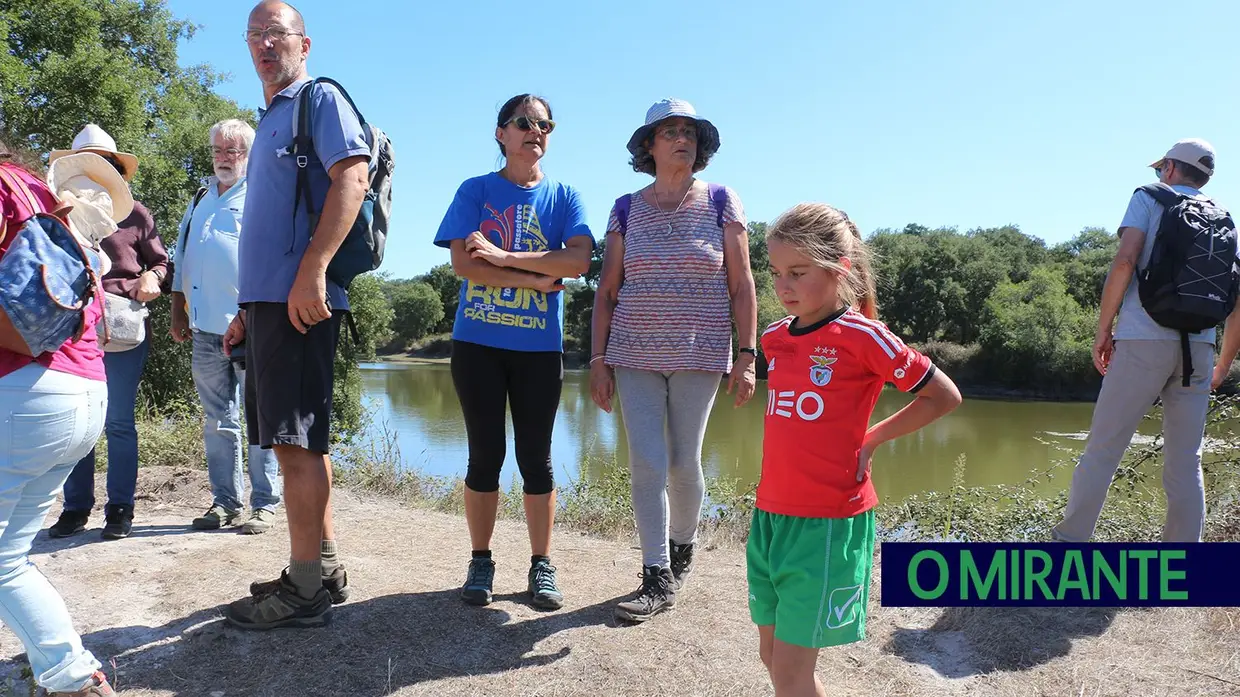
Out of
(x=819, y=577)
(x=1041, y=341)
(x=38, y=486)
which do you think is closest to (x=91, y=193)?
(x=38, y=486)

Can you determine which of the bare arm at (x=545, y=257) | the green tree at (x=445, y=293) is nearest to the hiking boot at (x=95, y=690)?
the bare arm at (x=545, y=257)

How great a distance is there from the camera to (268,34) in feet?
9.01

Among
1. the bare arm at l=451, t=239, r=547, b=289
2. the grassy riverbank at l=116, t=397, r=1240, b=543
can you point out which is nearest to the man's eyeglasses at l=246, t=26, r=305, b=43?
the bare arm at l=451, t=239, r=547, b=289

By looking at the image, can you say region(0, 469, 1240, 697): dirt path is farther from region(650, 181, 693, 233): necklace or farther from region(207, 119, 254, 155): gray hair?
region(207, 119, 254, 155): gray hair

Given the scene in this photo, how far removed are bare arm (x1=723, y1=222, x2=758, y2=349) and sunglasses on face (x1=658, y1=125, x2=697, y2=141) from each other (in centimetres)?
40

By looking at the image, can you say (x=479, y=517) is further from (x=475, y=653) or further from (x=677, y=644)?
(x=677, y=644)

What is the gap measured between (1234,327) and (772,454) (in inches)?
109

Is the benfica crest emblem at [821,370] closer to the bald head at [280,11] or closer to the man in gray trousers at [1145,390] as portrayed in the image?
the man in gray trousers at [1145,390]

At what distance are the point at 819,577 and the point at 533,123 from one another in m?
2.06

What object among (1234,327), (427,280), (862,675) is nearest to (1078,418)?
(1234,327)

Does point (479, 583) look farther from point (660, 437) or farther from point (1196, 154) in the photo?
point (1196, 154)

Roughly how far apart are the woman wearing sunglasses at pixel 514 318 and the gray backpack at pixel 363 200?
291 mm

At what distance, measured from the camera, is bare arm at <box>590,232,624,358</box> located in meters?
3.28

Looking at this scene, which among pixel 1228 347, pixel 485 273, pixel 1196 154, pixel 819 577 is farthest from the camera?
pixel 1228 347
